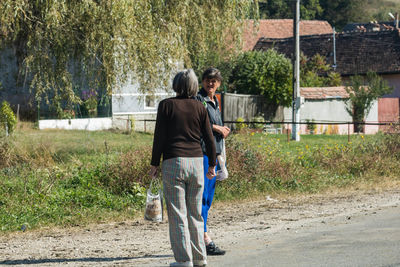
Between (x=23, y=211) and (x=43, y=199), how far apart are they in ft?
2.18

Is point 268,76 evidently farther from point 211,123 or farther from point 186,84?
point 186,84

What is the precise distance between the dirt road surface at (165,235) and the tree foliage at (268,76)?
2182 centimetres

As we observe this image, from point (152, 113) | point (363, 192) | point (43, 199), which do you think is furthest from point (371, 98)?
point (43, 199)

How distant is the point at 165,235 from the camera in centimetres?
821

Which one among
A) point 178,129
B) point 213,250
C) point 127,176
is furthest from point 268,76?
point 178,129

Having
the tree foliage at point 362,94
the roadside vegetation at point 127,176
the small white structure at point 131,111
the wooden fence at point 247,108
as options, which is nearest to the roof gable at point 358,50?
the tree foliage at point 362,94

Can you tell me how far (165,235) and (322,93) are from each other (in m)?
27.8

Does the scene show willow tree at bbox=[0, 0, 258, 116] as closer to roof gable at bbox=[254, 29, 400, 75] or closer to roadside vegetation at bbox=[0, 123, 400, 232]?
roadside vegetation at bbox=[0, 123, 400, 232]

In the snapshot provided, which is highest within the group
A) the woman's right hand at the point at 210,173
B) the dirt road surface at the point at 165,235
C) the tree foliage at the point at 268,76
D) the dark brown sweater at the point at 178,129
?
the tree foliage at the point at 268,76

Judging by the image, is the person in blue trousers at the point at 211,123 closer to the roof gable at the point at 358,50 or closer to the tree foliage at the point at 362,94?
the tree foliage at the point at 362,94

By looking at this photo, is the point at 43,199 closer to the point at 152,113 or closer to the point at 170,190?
the point at 170,190

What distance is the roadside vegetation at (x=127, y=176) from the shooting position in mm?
9688

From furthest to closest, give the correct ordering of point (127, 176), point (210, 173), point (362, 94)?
point (362, 94)
point (127, 176)
point (210, 173)

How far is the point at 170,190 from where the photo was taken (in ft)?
19.9
